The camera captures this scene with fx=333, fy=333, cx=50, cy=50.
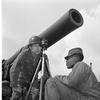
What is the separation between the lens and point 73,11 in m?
8.52

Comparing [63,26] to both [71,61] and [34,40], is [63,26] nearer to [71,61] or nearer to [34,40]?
[34,40]

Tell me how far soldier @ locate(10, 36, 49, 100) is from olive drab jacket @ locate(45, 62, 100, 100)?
133cm

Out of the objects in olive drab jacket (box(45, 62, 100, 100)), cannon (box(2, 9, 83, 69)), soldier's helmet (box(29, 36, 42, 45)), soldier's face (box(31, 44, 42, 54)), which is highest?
cannon (box(2, 9, 83, 69))

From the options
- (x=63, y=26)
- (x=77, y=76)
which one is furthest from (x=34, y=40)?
(x=77, y=76)

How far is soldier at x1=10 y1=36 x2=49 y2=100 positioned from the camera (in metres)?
7.46

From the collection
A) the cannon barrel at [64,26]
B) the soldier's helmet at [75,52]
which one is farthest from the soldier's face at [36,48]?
the soldier's helmet at [75,52]

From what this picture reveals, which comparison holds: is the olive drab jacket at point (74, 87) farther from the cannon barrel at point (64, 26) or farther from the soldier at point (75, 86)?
the cannon barrel at point (64, 26)

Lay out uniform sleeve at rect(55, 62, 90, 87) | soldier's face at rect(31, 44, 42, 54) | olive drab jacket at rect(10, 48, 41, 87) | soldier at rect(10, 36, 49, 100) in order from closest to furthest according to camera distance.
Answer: uniform sleeve at rect(55, 62, 90, 87)
soldier at rect(10, 36, 49, 100)
olive drab jacket at rect(10, 48, 41, 87)
soldier's face at rect(31, 44, 42, 54)

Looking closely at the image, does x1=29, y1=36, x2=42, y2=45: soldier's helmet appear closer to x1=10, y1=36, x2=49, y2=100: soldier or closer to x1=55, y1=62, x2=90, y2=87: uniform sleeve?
x1=10, y1=36, x2=49, y2=100: soldier

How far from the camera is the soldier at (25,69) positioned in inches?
294

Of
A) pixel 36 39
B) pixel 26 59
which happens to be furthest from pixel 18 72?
pixel 36 39

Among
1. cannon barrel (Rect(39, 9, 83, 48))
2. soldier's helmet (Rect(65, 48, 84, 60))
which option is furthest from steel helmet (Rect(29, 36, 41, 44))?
soldier's helmet (Rect(65, 48, 84, 60))

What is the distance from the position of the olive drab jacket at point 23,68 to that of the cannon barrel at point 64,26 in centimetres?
119

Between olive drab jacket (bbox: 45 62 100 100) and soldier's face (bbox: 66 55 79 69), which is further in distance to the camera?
soldier's face (bbox: 66 55 79 69)
